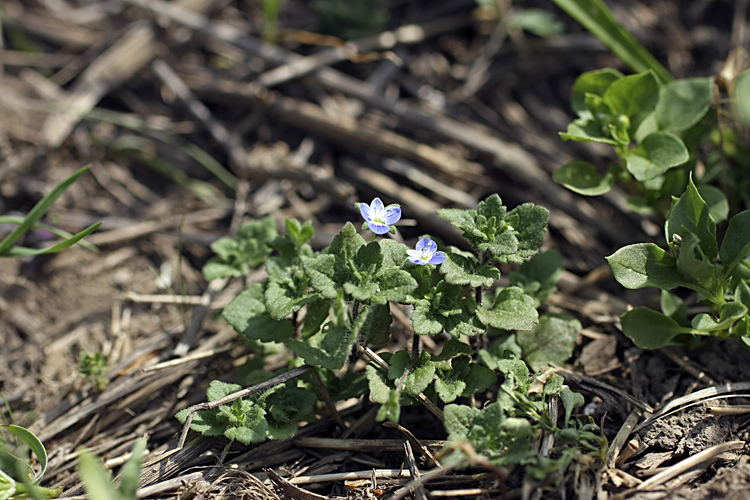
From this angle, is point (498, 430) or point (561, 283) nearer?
point (498, 430)

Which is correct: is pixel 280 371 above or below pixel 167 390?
above

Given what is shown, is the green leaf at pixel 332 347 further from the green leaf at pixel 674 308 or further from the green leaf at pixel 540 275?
the green leaf at pixel 674 308

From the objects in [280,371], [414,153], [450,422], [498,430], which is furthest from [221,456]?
[414,153]

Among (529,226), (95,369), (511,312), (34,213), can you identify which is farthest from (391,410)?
(34,213)

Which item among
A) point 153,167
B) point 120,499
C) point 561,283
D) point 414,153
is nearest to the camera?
point 120,499

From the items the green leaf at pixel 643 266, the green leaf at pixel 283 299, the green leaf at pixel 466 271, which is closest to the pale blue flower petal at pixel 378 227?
the green leaf at pixel 466 271

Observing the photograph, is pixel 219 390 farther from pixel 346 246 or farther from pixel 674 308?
pixel 674 308

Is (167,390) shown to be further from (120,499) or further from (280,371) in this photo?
(120,499)
